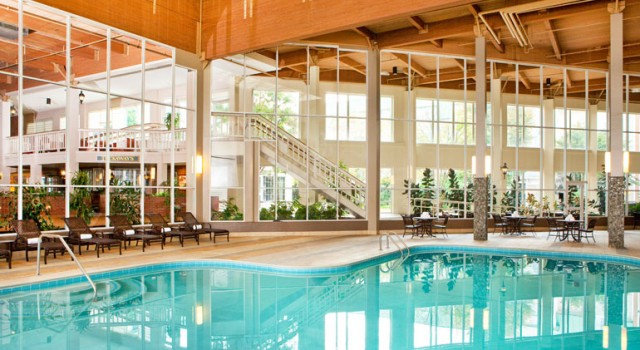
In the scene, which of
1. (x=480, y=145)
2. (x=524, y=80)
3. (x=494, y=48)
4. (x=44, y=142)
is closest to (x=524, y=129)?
(x=524, y=80)

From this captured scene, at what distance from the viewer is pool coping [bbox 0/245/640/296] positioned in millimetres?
7879

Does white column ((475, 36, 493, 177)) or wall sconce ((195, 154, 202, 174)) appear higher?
white column ((475, 36, 493, 177))

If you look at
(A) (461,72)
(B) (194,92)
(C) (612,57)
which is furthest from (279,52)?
(C) (612,57)

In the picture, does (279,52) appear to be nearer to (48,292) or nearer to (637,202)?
(48,292)

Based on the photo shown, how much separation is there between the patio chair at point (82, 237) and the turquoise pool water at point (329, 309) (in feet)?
4.07

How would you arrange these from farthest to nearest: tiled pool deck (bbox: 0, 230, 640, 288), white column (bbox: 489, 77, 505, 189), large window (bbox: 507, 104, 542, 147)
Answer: large window (bbox: 507, 104, 542, 147)
white column (bbox: 489, 77, 505, 189)
tiled pool deck (bbox: 0, 230, 640, 288)

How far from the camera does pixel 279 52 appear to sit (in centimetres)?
1566

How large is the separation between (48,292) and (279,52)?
1047cm

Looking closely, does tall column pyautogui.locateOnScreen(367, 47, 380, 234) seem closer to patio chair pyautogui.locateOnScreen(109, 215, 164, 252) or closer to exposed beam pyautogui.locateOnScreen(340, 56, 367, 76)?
exposed beam pyautogui.locateOnScreen(340, 56, 367, 76)

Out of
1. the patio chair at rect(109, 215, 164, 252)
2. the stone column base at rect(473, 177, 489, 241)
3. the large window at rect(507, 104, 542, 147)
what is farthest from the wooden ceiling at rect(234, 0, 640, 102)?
the patio chair at rect(109, 215, 164, 252)

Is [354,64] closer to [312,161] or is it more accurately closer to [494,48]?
[312,161]

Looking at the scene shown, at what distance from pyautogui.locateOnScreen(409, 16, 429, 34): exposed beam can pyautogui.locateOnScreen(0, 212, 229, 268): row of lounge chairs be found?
803 centimetres

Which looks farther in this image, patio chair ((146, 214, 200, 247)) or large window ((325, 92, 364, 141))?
large window ((325, 92, 364, 141))

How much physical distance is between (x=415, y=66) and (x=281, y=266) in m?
11.2
